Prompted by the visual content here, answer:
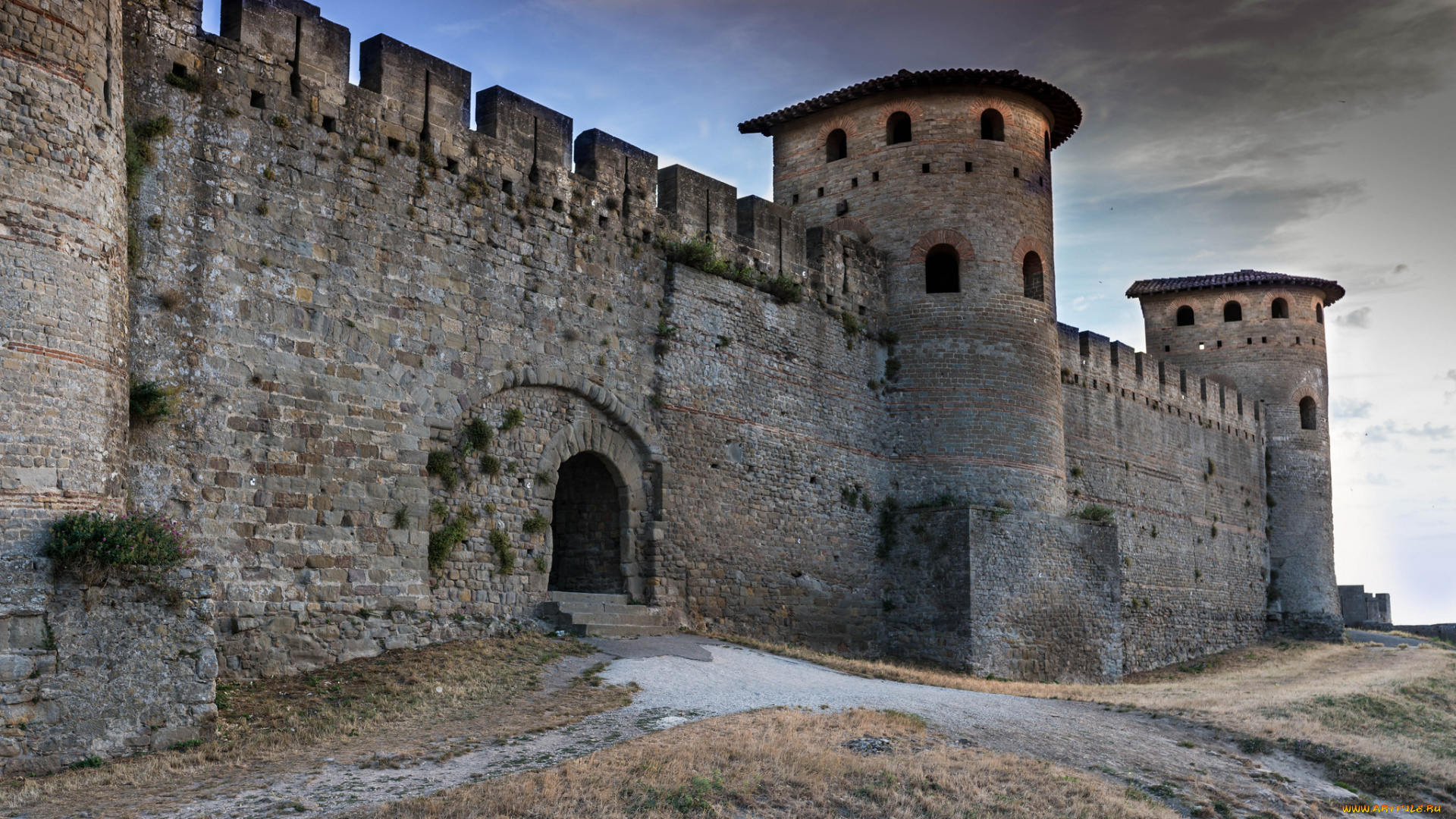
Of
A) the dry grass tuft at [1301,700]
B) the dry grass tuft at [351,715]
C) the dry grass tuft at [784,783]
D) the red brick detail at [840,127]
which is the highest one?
the red brick detail at [840,127]

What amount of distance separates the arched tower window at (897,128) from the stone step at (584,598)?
9947 mm

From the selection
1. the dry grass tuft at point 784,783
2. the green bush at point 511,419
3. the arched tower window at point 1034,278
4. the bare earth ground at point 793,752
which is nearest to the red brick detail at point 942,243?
the arched tower window at point 1034,278

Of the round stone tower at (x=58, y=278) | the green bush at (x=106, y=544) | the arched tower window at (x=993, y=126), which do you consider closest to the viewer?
the green bush at (x=106, y=544)

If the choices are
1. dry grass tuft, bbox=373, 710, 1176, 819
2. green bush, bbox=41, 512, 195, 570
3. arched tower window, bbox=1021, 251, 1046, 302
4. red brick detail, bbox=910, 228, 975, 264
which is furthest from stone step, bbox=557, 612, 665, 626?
arched tower window, bbox=1021, 251, 1046, 302

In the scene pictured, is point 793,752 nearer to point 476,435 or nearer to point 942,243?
point 476,435

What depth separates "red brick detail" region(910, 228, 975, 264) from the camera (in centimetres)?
2131

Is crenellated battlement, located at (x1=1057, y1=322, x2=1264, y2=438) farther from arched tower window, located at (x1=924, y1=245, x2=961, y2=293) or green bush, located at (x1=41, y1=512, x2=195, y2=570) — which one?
green bush, located at (x1=41, y1=512, x2=195, y2=570)

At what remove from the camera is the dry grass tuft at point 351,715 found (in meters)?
8.62

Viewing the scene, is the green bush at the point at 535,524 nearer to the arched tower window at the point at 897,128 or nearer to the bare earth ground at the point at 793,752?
the bare earth ground at the point at 793,752

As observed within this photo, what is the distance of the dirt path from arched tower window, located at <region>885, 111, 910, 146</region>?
10019mm

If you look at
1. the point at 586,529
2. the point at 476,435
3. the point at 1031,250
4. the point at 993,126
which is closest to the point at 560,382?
the point at 476,435

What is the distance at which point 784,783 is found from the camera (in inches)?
373

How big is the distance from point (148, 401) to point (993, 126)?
50.2 feet

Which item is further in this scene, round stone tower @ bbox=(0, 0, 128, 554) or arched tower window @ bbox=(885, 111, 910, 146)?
arched tower window @ bbox=(885, 111, 910, 146)
